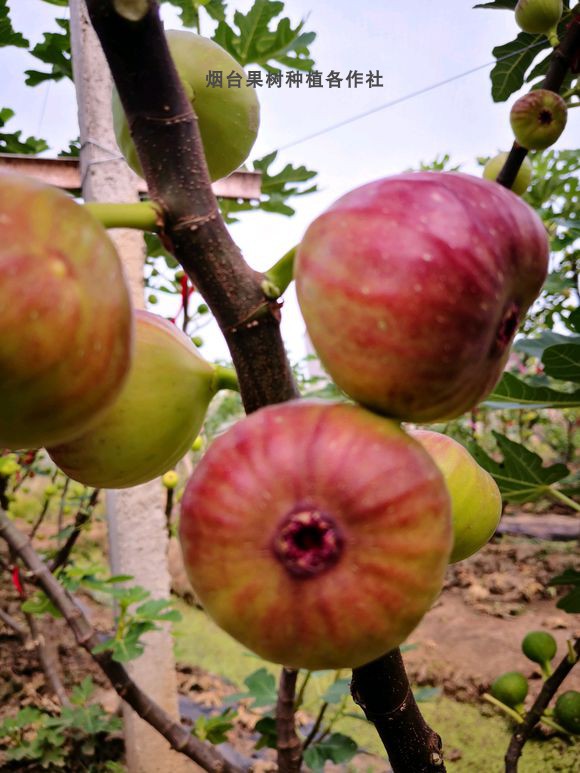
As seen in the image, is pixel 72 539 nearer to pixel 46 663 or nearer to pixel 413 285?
pixel 46 663

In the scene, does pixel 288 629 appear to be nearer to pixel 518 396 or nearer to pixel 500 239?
pixel 500 239

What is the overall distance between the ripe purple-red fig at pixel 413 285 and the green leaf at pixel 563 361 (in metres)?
0.85

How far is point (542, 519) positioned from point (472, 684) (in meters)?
2.56

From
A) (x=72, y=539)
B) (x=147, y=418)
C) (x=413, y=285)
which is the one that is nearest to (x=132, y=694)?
(x=72, y=539)

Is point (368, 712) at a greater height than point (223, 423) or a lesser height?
greater

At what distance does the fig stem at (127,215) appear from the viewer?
0.45 meters

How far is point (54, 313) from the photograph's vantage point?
37 centimetres

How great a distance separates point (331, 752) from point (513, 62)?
5.82ft

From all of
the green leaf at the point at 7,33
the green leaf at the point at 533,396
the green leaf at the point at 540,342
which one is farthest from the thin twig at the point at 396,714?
the green leaf at the point at 7,33

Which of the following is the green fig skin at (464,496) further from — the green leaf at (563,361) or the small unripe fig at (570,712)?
the small unripe fig at (570,712)

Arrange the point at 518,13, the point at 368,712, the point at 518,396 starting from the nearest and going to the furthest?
the point at 368,712, the point at 518,13, the point at 518,396

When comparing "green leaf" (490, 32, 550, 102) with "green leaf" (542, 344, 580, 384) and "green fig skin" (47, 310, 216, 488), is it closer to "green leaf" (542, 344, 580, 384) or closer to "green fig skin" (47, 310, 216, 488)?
"green leaf" (542, 344, 580, 384)

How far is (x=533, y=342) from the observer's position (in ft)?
5.06

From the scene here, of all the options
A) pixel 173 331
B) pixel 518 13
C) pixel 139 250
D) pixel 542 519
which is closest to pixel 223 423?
pixel 542 519
